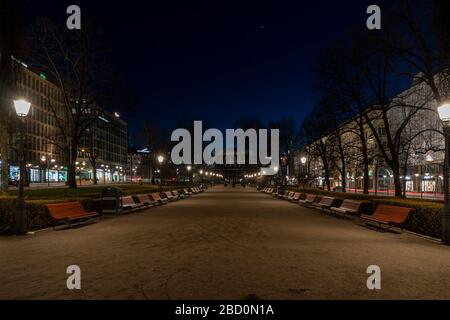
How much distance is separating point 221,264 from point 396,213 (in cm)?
897

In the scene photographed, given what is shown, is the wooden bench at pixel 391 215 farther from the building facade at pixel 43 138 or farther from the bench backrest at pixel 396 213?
the building facade at pixel 43 138

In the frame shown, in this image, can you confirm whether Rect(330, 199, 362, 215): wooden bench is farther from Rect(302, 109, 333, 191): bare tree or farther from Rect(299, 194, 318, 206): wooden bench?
Rect(302, 109, 333, 191): bare tree

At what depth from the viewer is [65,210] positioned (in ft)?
50.6

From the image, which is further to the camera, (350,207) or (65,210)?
(350,207)

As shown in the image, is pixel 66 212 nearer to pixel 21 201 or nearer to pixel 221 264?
pixel 21 201

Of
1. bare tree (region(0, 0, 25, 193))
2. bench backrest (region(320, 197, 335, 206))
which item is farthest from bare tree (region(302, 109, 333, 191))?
bare tree (region(0, 0, 25, 193))

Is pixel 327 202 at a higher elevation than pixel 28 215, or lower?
lower

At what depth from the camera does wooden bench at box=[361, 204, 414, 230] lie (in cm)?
1391

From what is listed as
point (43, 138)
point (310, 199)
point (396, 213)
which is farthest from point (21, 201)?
point (43, 138)

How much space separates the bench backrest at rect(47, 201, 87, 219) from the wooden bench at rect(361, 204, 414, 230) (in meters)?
11.7

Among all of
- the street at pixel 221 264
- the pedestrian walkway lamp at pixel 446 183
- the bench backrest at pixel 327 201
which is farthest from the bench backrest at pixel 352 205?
the pedestrian walkway lamp at pixel 446 183

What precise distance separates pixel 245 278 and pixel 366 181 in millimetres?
28200

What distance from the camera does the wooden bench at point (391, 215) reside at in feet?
45.6
